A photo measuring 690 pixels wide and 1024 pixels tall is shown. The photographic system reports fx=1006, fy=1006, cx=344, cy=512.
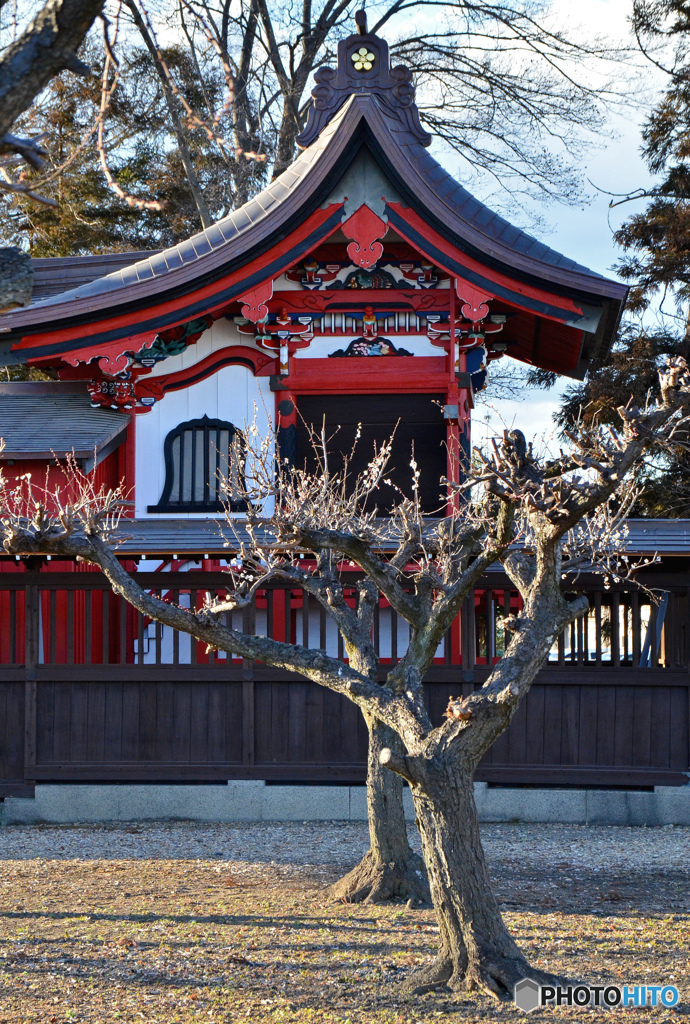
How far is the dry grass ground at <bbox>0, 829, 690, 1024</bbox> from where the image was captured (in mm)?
5234

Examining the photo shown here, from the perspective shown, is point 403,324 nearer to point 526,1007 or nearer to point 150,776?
point 150,776

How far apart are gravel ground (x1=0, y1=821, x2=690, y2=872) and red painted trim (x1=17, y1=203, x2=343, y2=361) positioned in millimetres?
5132

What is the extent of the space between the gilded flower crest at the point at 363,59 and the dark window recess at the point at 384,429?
3.74 m

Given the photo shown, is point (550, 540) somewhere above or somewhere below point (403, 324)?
below

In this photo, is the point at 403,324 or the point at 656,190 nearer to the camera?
the point at 403,324

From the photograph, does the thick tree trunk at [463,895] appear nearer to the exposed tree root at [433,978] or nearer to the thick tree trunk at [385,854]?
the exposed tree root at [433,978]

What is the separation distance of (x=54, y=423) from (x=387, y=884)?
6.47 metres

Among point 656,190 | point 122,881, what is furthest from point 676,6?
point 122,881

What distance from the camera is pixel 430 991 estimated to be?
5324mm

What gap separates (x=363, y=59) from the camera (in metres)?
11.5

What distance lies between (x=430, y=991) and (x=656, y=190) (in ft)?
52.6

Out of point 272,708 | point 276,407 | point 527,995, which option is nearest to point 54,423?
point 276,407

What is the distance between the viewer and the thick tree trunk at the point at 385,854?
7.11 metres

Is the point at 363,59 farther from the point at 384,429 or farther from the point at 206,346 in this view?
the point at 384,429
